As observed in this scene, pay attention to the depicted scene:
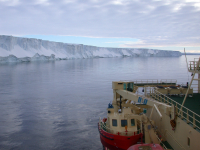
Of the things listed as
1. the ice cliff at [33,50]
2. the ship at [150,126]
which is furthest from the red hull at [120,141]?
the ice cliff at [33,50]

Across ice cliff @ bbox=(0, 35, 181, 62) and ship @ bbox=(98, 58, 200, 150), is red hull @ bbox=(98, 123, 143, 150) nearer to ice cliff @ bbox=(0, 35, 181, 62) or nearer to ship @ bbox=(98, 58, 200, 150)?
ship @ bbox=(98, 58, 200, 150)

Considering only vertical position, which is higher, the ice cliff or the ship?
the ice cliff

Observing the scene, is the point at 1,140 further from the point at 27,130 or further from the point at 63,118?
the point at 63,118

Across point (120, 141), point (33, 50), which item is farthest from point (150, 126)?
point (33, 50)

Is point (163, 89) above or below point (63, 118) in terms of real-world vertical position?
above

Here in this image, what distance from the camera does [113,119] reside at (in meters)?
12.2

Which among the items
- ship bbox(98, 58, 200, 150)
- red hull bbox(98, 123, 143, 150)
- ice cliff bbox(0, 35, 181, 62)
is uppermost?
ice cliff bbox(0, 35, 181, 62)

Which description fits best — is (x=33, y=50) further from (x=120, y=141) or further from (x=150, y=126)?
(x=150, y=126)

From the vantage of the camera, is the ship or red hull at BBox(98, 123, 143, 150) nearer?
the ship

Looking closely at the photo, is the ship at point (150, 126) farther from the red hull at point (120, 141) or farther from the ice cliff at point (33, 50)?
the ice cliff at point (33, 50)

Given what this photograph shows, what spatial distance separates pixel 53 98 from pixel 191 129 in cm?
1968

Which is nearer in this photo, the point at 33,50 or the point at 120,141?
the point at 120,141

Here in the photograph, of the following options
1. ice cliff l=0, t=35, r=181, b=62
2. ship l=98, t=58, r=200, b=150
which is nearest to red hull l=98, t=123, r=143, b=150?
ship l=98, t=58, r=200, b=150

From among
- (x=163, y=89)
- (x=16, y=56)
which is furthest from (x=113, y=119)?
(x=16, y=56)
